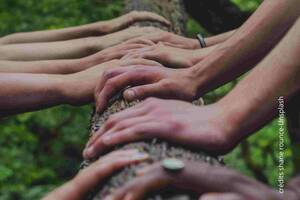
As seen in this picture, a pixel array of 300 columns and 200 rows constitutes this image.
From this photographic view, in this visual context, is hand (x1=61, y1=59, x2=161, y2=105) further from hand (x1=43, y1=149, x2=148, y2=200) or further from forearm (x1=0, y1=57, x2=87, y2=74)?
hand (x1=43, y1=149, x2=148, y2=200)

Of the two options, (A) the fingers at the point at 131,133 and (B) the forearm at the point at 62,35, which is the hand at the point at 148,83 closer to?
(A) the fingers at the point at 131,133

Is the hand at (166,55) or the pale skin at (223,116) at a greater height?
the hand at (166,55)

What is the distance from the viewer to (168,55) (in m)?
2.14

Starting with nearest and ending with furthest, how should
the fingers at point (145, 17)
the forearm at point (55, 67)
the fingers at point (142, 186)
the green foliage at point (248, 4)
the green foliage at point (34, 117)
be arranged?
the fingers at point (142, 186) → the forearm at point (55, 67) → the fingers at point (145, 17) → the green foliage at point (34, 117) → the green foliage at point (248, 4)

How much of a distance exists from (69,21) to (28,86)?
7.40 ft

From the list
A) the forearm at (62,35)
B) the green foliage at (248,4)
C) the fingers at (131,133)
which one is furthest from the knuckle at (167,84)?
the green foliage at (248,4)

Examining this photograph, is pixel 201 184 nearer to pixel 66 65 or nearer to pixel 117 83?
pixel 117 83

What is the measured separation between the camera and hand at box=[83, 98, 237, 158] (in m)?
1.30

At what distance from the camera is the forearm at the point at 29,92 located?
6.89ft

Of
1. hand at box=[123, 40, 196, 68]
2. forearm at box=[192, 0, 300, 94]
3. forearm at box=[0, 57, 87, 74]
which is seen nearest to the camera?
forearm at box=[192, 0, 300, 94]

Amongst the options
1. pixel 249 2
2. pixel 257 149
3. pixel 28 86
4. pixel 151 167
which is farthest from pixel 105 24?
pixel 257 149

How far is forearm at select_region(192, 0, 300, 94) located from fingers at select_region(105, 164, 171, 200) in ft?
2.23

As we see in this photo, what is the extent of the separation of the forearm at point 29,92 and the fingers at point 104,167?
0.90 m

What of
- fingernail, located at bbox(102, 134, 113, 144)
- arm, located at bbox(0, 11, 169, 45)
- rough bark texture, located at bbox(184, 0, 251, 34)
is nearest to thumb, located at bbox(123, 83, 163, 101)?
fingernail, located at bbox(102, 134, 113, 144)
